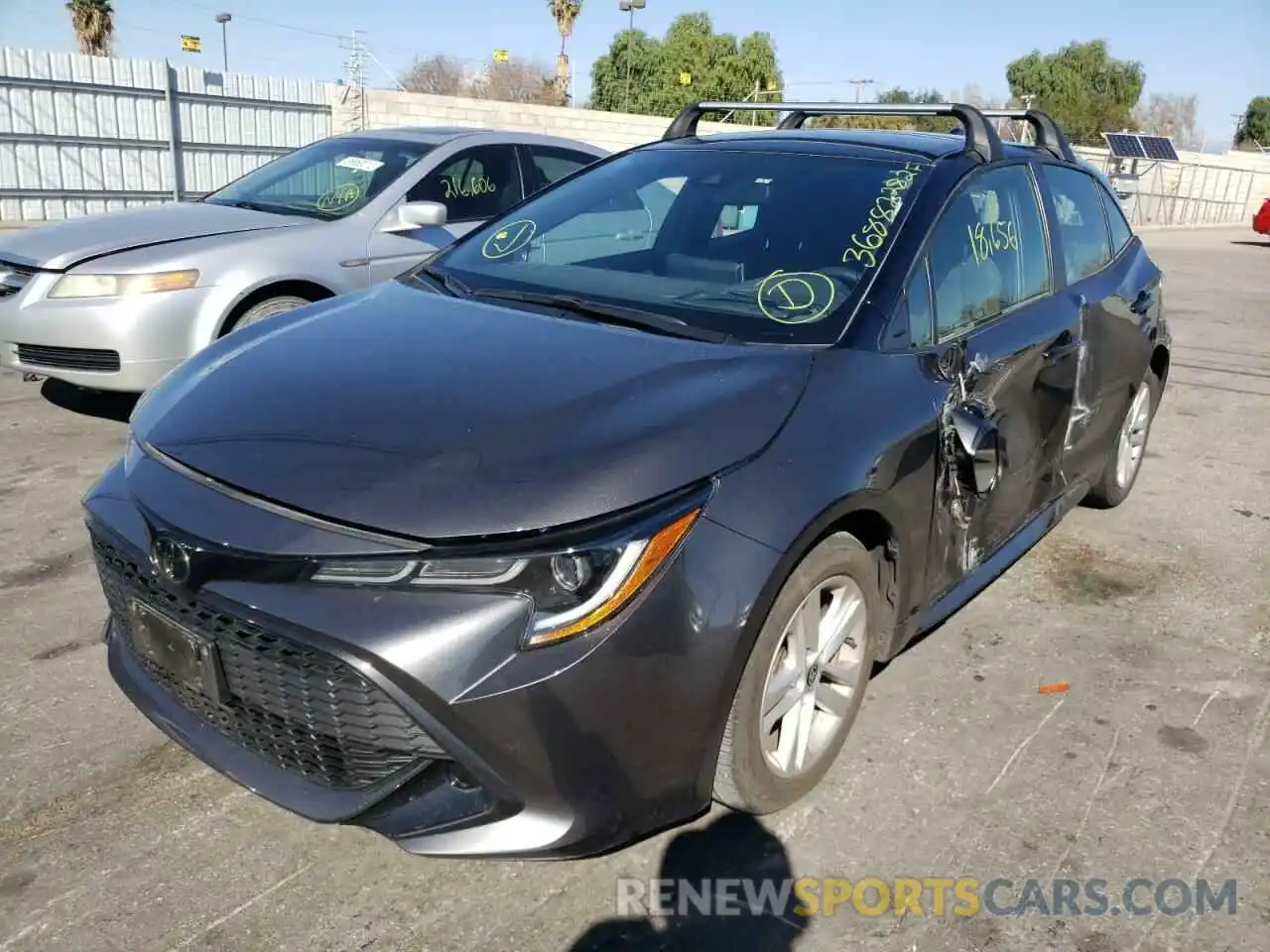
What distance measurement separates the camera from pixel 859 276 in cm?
294

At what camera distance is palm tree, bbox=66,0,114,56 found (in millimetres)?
25641

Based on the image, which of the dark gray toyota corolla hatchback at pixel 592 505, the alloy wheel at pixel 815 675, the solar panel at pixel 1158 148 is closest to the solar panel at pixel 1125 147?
the solar panel at pixel 1158 148

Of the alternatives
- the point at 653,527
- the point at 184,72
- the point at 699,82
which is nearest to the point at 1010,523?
the point at 653,527

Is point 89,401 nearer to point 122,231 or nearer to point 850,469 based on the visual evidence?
point 122,231

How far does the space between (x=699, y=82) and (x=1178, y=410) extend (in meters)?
57.9

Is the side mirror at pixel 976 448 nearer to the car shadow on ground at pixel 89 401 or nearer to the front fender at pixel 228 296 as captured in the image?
the front fender at pixel 228 296

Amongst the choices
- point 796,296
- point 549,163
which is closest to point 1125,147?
point 549,163

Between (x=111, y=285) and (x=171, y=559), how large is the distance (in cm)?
356

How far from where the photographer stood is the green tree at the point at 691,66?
199 feet

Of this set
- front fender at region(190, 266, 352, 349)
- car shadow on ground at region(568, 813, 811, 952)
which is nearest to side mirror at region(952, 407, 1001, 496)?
car shadow on ground at region(568, 813, 811, 952)

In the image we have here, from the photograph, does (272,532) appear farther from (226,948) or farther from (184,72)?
(184,72)

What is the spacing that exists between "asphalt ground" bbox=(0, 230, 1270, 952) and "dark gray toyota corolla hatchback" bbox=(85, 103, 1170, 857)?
0.93ft

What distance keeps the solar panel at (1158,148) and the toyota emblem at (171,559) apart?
3044 centimetres

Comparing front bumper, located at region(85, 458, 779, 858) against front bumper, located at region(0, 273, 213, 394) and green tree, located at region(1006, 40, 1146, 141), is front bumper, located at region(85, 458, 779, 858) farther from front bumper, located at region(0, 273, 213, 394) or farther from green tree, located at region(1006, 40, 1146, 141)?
green tree, located at region(1006, 40, 1146, 141)
